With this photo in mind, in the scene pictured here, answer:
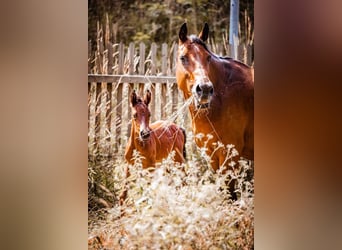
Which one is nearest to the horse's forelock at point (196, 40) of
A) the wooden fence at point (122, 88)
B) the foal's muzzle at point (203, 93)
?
the wooden fence at point (122, 88)

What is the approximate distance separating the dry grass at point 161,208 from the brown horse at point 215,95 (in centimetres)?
Result: 18

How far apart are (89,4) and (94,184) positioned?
1.00m

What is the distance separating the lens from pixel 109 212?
2365 millimetres

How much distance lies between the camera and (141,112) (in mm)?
2387

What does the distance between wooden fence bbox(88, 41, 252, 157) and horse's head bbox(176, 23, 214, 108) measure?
0.04 m

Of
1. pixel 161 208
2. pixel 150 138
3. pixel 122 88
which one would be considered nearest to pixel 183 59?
pixel 122 88

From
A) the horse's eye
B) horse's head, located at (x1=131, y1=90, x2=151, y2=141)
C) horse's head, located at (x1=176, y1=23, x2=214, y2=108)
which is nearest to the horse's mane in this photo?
horse's head, located at (x1=176, y1=23, x2=214, y2=108)

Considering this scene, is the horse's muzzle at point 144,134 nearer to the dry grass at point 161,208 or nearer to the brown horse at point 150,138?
A: the brown horse at point 150,138

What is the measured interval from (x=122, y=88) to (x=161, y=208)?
2.31 ft

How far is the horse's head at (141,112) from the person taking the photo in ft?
7.82
